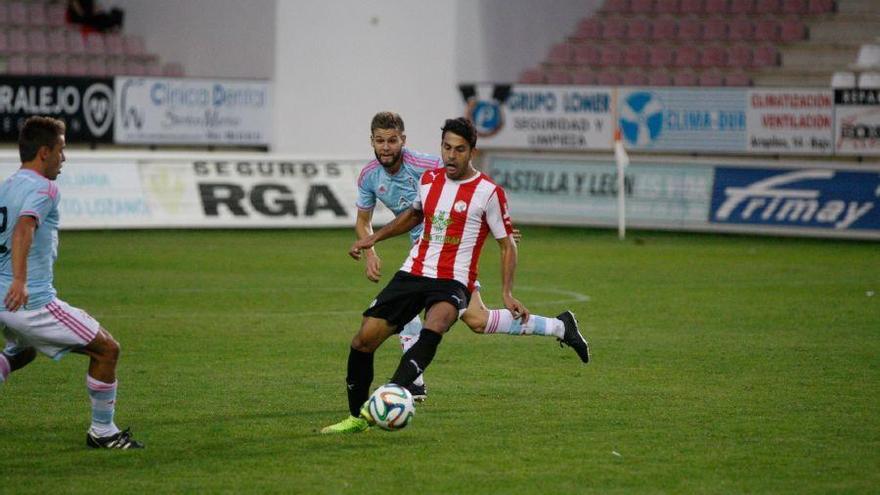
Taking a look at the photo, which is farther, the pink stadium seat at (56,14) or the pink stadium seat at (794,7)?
the pink stadium seat at (56,14)

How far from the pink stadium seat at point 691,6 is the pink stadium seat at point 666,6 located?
105 millimetres

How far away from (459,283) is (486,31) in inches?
894

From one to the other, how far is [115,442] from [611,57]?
2347 centimetres

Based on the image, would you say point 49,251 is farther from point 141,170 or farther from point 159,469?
point 141,170

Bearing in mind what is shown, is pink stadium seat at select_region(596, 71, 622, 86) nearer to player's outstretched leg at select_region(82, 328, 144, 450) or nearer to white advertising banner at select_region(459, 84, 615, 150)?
white advertising banner at select_region(459, 84, 615, 150)

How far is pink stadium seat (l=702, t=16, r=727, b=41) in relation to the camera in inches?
1156

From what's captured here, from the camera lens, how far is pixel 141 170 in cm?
2361

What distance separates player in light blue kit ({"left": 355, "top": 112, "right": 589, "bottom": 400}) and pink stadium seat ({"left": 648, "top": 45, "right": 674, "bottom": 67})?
20.6 m

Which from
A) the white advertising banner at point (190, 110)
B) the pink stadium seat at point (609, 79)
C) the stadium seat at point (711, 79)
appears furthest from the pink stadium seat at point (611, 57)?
the white advertising banner at point (190, 110)

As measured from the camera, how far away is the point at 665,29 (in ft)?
98.3

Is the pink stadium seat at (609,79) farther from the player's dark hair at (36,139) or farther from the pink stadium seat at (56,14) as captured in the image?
the player's dark hair at (36,139)

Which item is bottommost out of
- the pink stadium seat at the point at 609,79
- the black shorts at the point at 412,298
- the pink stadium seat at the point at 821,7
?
the black shorts at the point at 412,298

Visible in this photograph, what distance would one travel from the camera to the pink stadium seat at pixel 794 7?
1135 inches

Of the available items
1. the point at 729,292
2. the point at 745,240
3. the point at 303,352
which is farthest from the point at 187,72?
the point at 303,352
